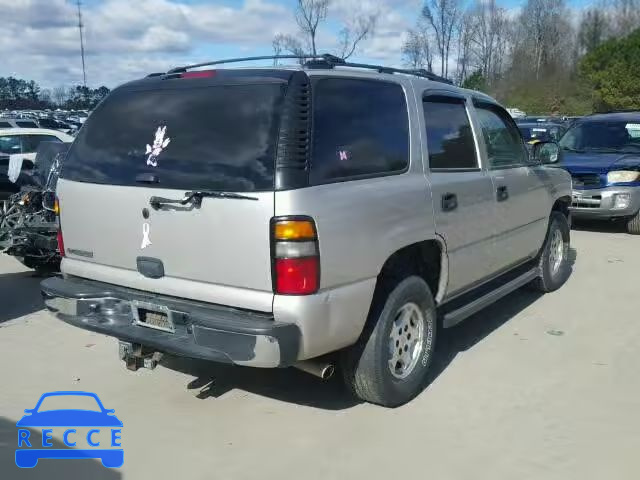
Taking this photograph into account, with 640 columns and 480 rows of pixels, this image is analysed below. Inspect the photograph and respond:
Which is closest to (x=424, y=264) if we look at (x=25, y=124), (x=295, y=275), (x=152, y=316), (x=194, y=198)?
(x=295, y=275)

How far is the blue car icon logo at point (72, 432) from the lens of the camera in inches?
139

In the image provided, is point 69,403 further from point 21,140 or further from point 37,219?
point 21,140

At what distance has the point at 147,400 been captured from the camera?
4.18 metres

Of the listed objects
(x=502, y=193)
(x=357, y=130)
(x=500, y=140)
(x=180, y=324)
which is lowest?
(x=180, y=324)

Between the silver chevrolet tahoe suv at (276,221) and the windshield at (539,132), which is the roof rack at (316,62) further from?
the windshield at (539,132)

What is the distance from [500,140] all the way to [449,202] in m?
1.39

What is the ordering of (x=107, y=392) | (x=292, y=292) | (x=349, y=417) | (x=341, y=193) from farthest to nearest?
1. (x=107, y=392)
2. (x=349, y=417)
3. (x=341, y=193)
4. (x=292, y=292)

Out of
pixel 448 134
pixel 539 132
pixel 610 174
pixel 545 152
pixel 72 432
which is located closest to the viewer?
pixel 72 432

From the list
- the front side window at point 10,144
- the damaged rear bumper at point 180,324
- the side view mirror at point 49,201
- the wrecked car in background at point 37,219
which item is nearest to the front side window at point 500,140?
the damaged rear bumper at point 180,324

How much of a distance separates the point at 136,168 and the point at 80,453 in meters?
1.60

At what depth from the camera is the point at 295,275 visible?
320cm

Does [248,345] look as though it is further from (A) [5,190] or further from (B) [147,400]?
(A) [5,190]

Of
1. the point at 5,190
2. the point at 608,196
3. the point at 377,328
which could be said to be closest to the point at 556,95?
the point at 608,196

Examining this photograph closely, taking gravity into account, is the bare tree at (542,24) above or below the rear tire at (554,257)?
above
